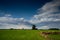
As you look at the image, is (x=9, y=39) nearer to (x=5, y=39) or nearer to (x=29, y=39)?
(x=5, y=39)

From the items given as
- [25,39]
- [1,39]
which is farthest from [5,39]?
[25,39]

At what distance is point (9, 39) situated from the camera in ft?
62.7

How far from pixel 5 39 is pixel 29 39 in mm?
3136

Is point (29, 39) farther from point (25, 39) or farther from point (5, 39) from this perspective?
Result: point (5, 39)

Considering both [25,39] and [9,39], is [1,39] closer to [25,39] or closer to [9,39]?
[9,39]

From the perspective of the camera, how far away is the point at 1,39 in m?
19.0

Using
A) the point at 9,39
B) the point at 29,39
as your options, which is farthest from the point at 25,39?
the point at 9,39

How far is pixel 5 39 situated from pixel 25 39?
104 inches

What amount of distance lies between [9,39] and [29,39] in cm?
264

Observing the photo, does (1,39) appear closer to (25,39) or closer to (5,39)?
(5,39)

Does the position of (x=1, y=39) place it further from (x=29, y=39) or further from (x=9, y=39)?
(x=29, y=39)

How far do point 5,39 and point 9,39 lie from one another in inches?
20.0

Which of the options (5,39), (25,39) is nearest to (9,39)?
(5,39)
